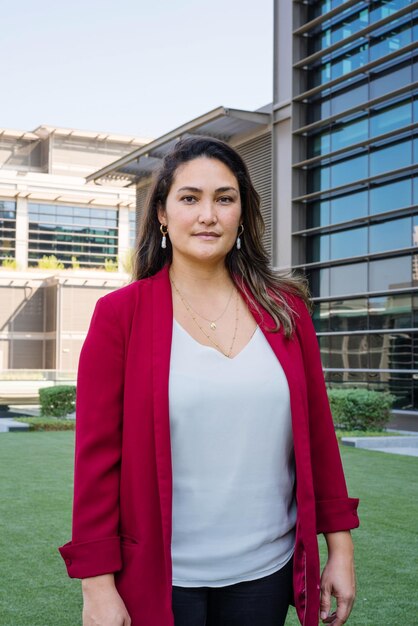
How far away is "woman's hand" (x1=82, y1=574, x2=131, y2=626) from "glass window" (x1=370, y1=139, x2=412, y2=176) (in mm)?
17528

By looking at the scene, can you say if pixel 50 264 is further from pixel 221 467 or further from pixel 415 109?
pixel 221 467

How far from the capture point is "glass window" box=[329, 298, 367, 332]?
19.8 meters

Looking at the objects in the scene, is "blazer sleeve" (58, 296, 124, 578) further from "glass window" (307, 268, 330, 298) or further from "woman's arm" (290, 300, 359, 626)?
"glass window" (307, 268, 330, 298)

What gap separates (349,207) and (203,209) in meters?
18.5

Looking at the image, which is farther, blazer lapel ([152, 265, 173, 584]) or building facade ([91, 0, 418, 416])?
building facade ([91, 0, 418, 416])

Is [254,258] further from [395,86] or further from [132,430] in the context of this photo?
[395,86]

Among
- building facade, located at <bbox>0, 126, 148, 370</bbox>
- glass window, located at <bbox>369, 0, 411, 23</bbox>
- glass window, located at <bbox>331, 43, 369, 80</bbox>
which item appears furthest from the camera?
building facade, located at <bbox>0, 126, 148, 370</bbox>

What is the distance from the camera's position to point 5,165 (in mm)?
62188

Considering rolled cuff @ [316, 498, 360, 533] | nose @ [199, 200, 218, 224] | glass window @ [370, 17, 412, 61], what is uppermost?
glass window @ [370, 17, 412, 61]

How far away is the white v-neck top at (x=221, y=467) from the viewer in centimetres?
197

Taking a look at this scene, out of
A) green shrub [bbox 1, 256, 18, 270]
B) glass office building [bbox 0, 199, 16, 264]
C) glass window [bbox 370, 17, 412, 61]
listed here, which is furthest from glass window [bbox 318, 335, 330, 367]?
glass office building [bbox 0, 199, 16, 264]

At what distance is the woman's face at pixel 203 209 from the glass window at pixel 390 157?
17.0 m

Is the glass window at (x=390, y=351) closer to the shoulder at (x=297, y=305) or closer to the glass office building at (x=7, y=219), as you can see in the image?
the shoulder at (x=297, y=305)

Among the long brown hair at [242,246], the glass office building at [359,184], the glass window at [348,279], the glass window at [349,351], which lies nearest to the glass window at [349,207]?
the glass office building at [359,184]
